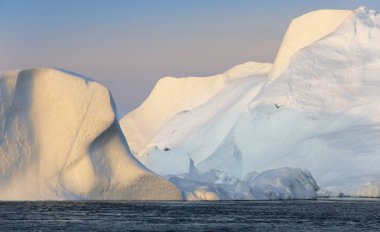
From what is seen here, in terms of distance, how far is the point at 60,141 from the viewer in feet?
178

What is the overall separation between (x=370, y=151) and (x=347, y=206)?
22.0m

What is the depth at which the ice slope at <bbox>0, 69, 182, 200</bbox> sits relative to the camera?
53.5m

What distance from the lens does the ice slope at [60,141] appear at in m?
53.5

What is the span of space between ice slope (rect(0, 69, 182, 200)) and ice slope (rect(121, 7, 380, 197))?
25573 millimetres

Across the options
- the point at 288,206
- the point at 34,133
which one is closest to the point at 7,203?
the point at 34,133

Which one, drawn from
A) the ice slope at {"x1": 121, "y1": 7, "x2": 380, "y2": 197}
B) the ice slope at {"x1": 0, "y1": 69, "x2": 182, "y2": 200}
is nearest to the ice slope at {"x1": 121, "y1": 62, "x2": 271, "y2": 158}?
the ice slope at {"x1": 121, "y1": 7, "x2": 380, "y2": 197}

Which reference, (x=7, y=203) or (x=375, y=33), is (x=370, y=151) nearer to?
(x=375, y=33)

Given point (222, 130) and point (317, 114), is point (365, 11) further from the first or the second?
point (222, 130)

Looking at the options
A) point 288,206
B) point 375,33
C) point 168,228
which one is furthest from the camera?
point 375,33

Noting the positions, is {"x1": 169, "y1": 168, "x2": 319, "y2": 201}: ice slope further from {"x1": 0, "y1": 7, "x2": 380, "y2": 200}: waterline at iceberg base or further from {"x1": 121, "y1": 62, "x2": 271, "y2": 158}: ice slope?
{"x1": 121, "y1": 62, "x2": 271, "y2": 158}: ice slope

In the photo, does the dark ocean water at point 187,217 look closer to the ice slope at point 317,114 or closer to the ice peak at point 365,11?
the ice slope at point 317,114

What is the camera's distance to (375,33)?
9200 centimetres

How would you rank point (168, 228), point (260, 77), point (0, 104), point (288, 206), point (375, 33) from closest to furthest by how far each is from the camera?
1. point (168, 228)
2. point (0, 104)
3. point (288, 206)
4. point (375, 33)
5. point (260, 77)

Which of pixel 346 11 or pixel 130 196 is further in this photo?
pixel 346 11
